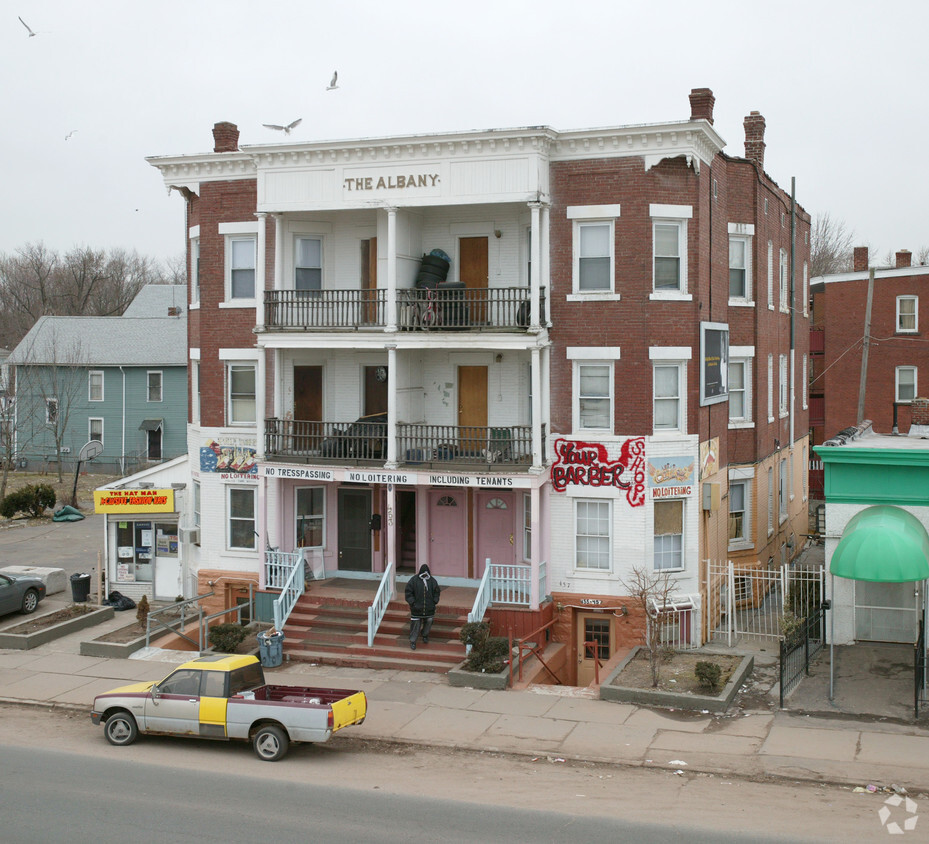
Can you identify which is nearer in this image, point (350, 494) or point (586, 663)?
point (586, 663)

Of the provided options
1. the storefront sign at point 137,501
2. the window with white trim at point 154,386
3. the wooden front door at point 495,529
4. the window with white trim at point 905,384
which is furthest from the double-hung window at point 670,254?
the window with white trim at point 154,386

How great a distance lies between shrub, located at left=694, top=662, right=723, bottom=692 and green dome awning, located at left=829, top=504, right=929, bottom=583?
3.05 meters

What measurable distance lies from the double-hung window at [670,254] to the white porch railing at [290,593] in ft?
34.0

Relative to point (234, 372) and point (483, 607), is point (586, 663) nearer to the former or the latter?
point (483, 607)

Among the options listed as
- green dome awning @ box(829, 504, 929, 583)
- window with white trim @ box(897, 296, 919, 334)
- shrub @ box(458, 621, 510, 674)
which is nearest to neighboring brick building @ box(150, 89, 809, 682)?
shrub @ box(458, 621, 510, 674)

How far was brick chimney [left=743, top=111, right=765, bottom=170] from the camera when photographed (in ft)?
101

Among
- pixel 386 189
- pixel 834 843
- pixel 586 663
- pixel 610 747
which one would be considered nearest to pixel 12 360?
pixel 386 189

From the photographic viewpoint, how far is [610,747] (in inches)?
656

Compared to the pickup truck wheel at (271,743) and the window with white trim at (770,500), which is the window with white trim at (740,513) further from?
the pickup truck wheel at (271,743)

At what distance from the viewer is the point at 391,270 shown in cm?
2341

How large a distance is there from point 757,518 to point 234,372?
579 inches

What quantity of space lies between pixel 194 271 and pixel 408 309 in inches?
280

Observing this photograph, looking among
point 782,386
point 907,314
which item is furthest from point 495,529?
point 907,314

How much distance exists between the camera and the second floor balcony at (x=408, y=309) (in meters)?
23.5
